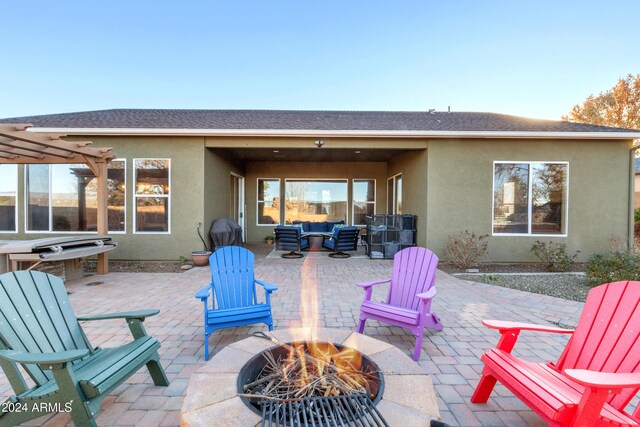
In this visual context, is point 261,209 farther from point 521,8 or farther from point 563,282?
point 521,8

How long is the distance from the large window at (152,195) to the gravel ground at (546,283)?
730 centimetres

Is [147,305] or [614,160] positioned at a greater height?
[614,160]

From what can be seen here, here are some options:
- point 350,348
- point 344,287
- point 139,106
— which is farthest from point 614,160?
point 139,106

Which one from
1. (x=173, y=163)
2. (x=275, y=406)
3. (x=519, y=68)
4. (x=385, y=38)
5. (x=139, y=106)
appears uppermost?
(x=385, y=38)

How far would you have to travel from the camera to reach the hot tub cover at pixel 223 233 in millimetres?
7398

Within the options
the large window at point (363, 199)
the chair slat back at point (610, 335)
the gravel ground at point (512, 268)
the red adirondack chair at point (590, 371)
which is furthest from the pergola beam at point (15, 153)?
the gravel ground at point (512, 268)

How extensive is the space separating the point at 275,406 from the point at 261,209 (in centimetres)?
1005

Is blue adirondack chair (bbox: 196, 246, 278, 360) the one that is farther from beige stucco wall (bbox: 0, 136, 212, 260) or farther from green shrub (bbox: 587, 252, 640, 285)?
green shrub (bbox: 587, 252, 640, 285)

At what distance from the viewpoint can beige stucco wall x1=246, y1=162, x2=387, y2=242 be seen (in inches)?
437

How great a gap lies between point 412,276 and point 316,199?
819cm

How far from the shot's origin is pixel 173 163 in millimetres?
7227

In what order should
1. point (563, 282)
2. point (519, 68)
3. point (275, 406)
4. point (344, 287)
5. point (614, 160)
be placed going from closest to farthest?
point (275, 406)
point (344, 287)
point (563, 282)
point (614, 160)
point (519, 68)

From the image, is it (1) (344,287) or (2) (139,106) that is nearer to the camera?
(1) (344,287)

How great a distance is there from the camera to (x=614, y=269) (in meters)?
4.97
